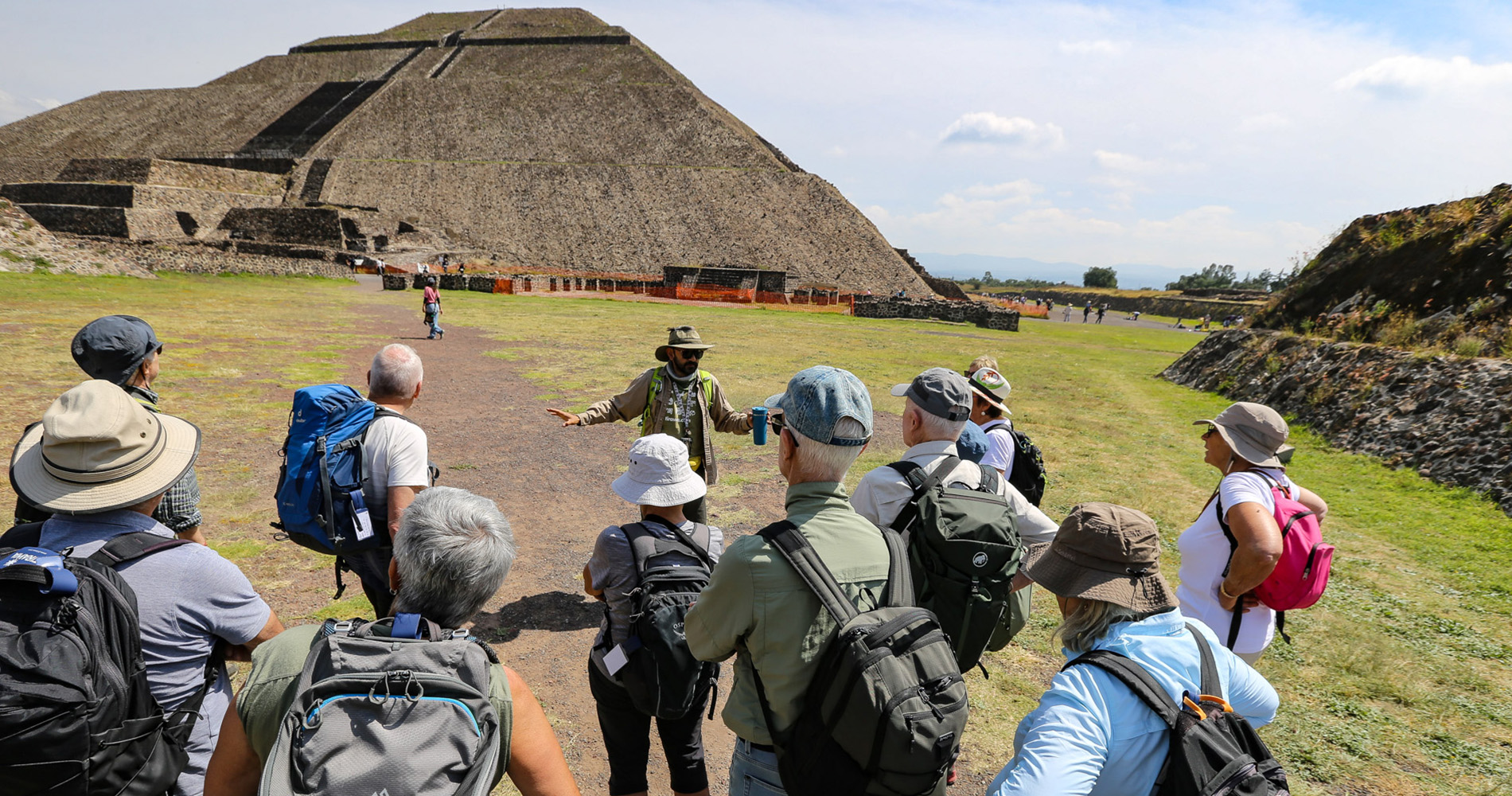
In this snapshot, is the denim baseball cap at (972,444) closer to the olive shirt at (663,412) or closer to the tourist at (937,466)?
the tourist at (937,466)

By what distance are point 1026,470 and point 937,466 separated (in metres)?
1.56

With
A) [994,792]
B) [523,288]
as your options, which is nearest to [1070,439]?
[994,792]

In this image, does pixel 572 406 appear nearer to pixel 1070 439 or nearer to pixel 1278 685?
pixel 1070 439

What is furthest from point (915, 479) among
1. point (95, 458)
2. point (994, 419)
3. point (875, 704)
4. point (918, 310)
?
point (918, 310)

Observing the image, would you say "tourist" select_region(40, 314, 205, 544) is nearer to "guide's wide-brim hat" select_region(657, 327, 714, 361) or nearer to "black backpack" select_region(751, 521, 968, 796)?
"guide's wide-brim hat" select_region(657, 327, 714, 361)

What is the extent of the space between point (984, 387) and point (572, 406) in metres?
7.71

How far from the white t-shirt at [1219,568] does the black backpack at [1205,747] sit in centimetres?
160

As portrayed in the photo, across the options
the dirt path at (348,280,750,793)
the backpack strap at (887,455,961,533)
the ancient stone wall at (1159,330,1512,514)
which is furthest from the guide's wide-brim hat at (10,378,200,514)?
the ancient stone wall at (1159,330,1512,514)

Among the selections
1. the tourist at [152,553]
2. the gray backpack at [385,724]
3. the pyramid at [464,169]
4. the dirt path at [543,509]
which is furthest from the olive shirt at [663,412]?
the pyramid at [464,169]

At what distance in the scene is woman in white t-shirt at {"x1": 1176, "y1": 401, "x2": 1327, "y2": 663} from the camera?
301 cm

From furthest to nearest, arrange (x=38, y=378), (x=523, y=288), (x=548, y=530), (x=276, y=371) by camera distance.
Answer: (x=523, y=288)
(x=276, y=371)
(x=38, y=378)
(x=548, y=530)

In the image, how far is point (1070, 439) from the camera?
36.4 feet

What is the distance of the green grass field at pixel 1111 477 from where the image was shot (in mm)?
4172

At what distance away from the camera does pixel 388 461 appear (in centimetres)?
329
